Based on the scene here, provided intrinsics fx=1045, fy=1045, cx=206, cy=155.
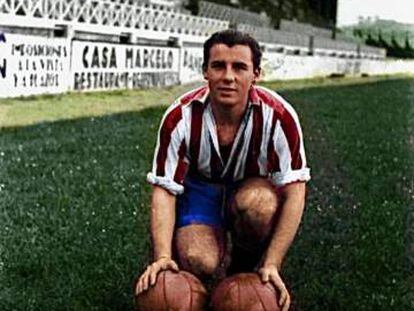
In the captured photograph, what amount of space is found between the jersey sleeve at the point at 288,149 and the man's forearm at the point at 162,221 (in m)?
0.41

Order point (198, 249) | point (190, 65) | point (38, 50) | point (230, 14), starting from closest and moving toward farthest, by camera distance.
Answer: point (198, 249)
point (38, 50)
point (190, 65)
point (230, 14)

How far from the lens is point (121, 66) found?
58.8ft

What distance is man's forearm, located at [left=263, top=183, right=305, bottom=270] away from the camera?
12.3ft

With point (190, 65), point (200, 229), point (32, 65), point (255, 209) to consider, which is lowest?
point (190, 65)

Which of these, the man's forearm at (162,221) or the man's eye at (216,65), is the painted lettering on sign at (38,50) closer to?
the man's forearm at (162,221)

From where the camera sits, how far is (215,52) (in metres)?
3.70

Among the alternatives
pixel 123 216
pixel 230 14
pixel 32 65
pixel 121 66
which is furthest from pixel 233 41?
pixel 230 14

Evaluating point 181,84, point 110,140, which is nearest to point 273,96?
point 110,140

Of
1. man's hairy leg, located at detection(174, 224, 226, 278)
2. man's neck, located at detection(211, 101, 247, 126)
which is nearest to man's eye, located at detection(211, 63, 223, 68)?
man's neck, located at detection(211, 101, 247, 126)

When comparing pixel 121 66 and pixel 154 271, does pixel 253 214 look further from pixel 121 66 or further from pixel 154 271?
pixel 121 66

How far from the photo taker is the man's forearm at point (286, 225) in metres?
3.76

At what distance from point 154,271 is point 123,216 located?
271 centimetres

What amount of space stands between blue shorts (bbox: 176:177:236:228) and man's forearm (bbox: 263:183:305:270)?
11.0 inches

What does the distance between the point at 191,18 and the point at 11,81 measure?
44.8 ft
